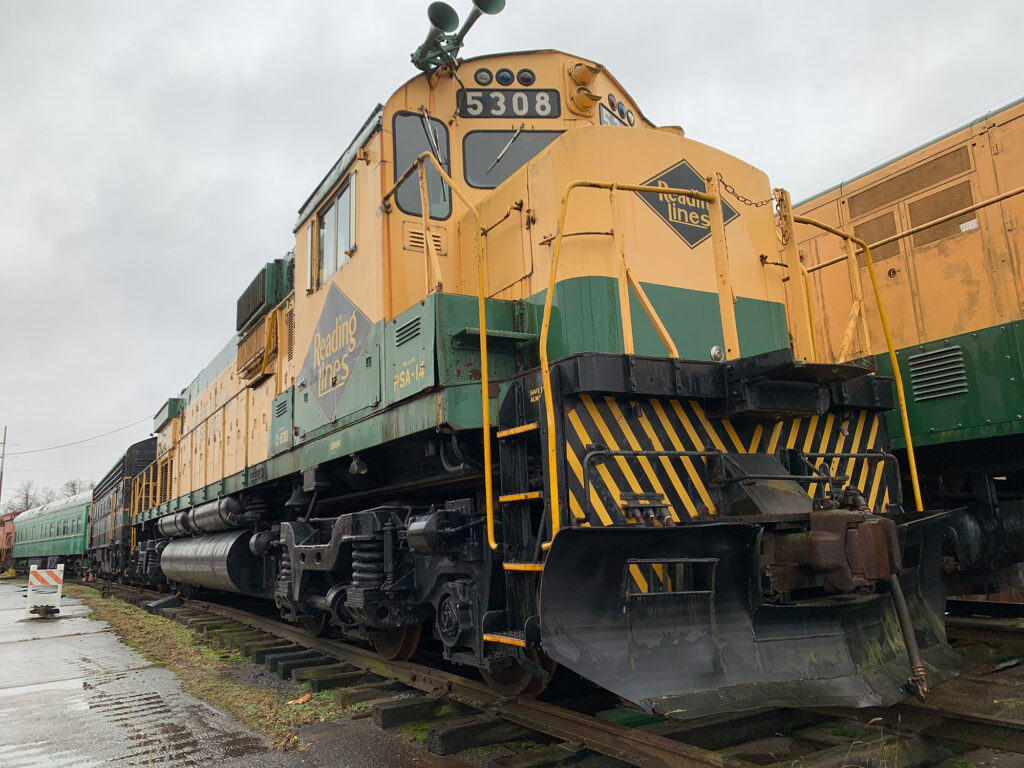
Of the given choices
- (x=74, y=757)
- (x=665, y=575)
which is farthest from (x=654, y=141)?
(x=74, y=757)

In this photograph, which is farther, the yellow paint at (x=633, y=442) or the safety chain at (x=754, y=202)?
the safety chain at (x=754, y=202)

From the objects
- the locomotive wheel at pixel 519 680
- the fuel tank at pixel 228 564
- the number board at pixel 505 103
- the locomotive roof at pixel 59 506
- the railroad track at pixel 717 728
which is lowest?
the railroad track at pixel 717 728

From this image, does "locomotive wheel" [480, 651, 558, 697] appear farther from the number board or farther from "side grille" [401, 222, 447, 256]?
the number board

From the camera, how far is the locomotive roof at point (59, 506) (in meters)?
24.0

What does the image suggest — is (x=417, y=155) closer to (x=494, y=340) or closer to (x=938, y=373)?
(x=494, y=340)

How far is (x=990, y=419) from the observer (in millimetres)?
4887

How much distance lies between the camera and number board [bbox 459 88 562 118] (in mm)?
5176

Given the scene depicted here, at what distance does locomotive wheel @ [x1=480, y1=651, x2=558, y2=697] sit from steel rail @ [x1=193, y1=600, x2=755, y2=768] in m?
0.06

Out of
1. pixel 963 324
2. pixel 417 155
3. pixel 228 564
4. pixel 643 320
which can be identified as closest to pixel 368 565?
pixel 643 320

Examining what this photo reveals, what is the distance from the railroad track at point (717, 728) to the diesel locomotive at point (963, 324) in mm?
917

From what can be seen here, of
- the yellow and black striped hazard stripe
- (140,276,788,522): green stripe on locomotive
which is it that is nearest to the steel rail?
the yellow and black striped hazard stripe

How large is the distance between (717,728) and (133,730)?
3420 millimetres

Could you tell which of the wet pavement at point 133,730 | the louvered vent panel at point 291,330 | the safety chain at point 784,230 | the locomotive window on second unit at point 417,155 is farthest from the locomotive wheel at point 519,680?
the louvered vent panel at point 291,330

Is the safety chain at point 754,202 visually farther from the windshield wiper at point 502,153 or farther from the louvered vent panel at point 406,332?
the louvered vent panel at point 406,332
